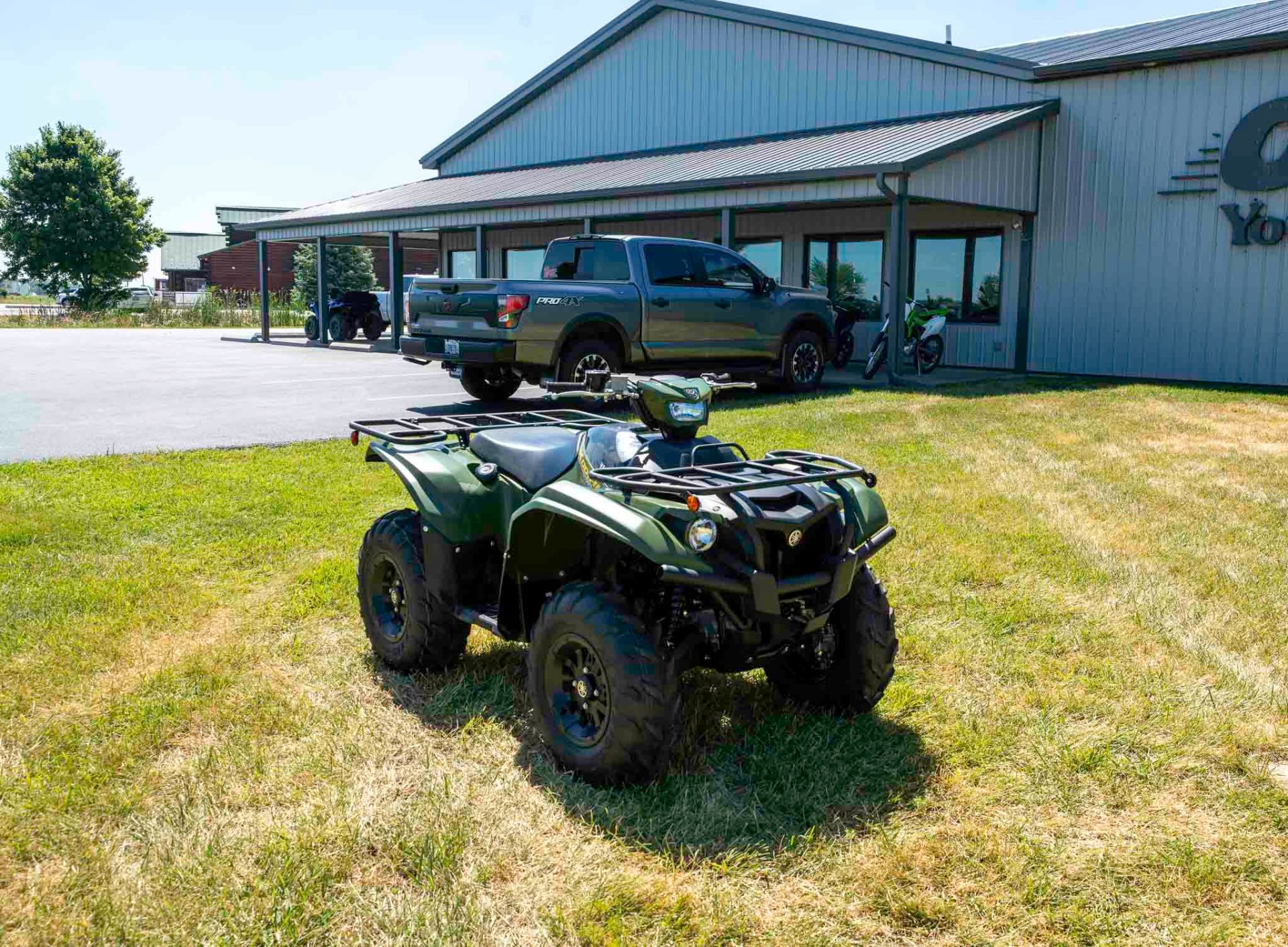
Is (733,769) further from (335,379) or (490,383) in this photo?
(335,379)

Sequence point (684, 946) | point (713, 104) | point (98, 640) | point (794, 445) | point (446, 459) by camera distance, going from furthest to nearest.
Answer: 1. point (713, 104)
2. point (794, 445)
3. point (98, 640)
4. point (446, 459)
5. point (684, 946)

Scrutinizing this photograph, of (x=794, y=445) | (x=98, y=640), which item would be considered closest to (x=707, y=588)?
(x=98, y=640)

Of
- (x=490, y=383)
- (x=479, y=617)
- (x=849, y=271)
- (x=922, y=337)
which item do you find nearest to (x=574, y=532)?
(x=479, y=617)

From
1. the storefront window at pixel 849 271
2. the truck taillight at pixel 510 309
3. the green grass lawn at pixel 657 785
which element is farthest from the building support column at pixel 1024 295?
the green grass lawn at pixel 657 785

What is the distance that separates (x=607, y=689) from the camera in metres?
3.41

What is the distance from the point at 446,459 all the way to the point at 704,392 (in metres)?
1.13

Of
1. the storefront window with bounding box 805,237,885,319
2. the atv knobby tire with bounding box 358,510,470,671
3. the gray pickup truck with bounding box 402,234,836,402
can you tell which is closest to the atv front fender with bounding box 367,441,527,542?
the atv knobby tire with bounding box 358,510,470,671

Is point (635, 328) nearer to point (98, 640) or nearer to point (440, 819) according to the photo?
point (98, 640)

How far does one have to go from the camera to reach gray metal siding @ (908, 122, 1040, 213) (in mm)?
15180

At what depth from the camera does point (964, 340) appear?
1908 cm

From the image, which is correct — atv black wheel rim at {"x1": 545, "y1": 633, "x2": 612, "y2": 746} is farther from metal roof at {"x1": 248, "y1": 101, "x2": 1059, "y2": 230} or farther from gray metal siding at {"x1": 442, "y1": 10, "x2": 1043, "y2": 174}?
gray metal siding at {"x1": 442, "y1": 10, "x2": 1043, "y2": 174}

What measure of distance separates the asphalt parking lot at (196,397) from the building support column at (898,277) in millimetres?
4732

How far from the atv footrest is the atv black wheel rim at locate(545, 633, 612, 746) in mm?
448

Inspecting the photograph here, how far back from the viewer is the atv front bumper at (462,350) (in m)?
11.9
